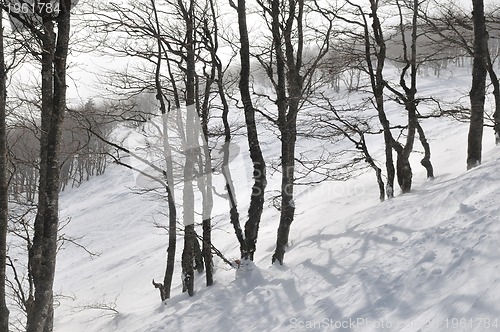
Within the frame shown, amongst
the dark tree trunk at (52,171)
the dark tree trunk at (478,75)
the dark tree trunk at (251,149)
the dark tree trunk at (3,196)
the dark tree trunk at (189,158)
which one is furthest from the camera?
the dark tree trunk at (189,158)

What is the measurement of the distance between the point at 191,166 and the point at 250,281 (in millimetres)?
3315

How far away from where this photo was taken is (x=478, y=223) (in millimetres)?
3949

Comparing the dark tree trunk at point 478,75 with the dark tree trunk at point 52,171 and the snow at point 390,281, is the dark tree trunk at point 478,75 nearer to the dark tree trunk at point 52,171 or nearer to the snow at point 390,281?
the snow at point 390,281

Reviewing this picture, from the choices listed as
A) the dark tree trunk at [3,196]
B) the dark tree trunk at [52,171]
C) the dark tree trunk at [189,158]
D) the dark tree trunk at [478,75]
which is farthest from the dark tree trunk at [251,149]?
the dark tree trunk at [478,75]

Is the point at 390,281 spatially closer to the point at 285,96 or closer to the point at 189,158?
the point at 285,96

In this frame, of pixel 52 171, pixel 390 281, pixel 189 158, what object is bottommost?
pixel 390 281

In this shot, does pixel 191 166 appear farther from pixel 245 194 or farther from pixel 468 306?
pixel 245 194

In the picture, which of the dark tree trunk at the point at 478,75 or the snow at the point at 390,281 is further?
the dark tree trunk at the point at 478,75

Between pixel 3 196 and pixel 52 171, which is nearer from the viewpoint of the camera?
pixel 3 196

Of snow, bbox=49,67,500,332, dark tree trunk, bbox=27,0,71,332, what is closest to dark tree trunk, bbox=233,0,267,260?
snow, bbox=49,67,500,332

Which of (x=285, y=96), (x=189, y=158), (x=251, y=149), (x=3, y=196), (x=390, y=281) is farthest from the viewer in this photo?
(x=189, y=158)

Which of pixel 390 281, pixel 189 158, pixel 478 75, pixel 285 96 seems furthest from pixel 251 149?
pixel 478 75

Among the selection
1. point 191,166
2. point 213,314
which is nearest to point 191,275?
point 191,166

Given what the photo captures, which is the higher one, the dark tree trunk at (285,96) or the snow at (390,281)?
the dark tree trunk at (285,96)
